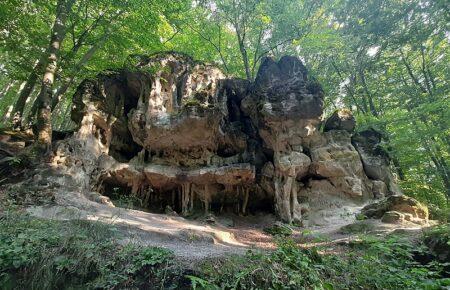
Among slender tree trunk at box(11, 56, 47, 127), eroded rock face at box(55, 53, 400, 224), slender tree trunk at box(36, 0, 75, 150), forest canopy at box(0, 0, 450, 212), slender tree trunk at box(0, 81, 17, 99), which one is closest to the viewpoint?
slender tree trunk at box(36, 0, 75, 150)

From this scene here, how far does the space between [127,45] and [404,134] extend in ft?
44.8

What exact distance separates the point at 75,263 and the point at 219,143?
10622 millimetres

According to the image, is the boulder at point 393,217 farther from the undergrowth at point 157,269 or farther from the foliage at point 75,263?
the foliage at point 75,263

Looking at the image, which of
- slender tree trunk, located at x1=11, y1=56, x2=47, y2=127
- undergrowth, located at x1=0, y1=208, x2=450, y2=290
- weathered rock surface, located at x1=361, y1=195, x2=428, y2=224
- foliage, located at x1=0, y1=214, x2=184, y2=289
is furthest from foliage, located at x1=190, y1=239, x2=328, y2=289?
slender tree trunk, located at x1=11, y1=56, x2=47, y2=127

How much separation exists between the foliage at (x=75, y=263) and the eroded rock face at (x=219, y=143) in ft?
26.5

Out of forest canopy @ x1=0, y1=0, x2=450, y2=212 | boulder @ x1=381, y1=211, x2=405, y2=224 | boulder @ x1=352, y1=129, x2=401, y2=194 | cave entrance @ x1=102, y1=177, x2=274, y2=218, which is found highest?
forest canopy @ x1=0, y1=0, x2=450, y2=212

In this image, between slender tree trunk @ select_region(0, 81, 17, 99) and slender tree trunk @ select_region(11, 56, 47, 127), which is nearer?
slender tree trunk @ select_region(11, 56, 47, 127)

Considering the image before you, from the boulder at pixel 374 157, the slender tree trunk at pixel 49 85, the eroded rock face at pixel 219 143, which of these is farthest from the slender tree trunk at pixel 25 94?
the boulder at pixel 374 157

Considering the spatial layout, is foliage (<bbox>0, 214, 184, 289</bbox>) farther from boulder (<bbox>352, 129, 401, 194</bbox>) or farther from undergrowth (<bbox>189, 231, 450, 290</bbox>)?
boulder (<bbox>352, 129, 401, 194</bbox>)

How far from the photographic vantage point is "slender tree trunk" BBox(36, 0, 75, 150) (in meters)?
10.8

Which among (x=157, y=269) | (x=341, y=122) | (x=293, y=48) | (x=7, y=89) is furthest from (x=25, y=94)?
(x=293, y=48)

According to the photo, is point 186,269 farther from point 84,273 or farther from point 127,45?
point 127,45

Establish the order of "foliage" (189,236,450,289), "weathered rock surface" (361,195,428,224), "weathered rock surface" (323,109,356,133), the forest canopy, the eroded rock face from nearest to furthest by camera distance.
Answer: "foliage" (189,236,450,289) < "weathered rock surface" (361,195,428,224) < the forest canopy < the eroded rock face < "weathered rock surface" (323,109,356,133)

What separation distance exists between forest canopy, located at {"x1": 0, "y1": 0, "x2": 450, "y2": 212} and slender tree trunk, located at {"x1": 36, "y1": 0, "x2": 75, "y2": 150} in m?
0.04
